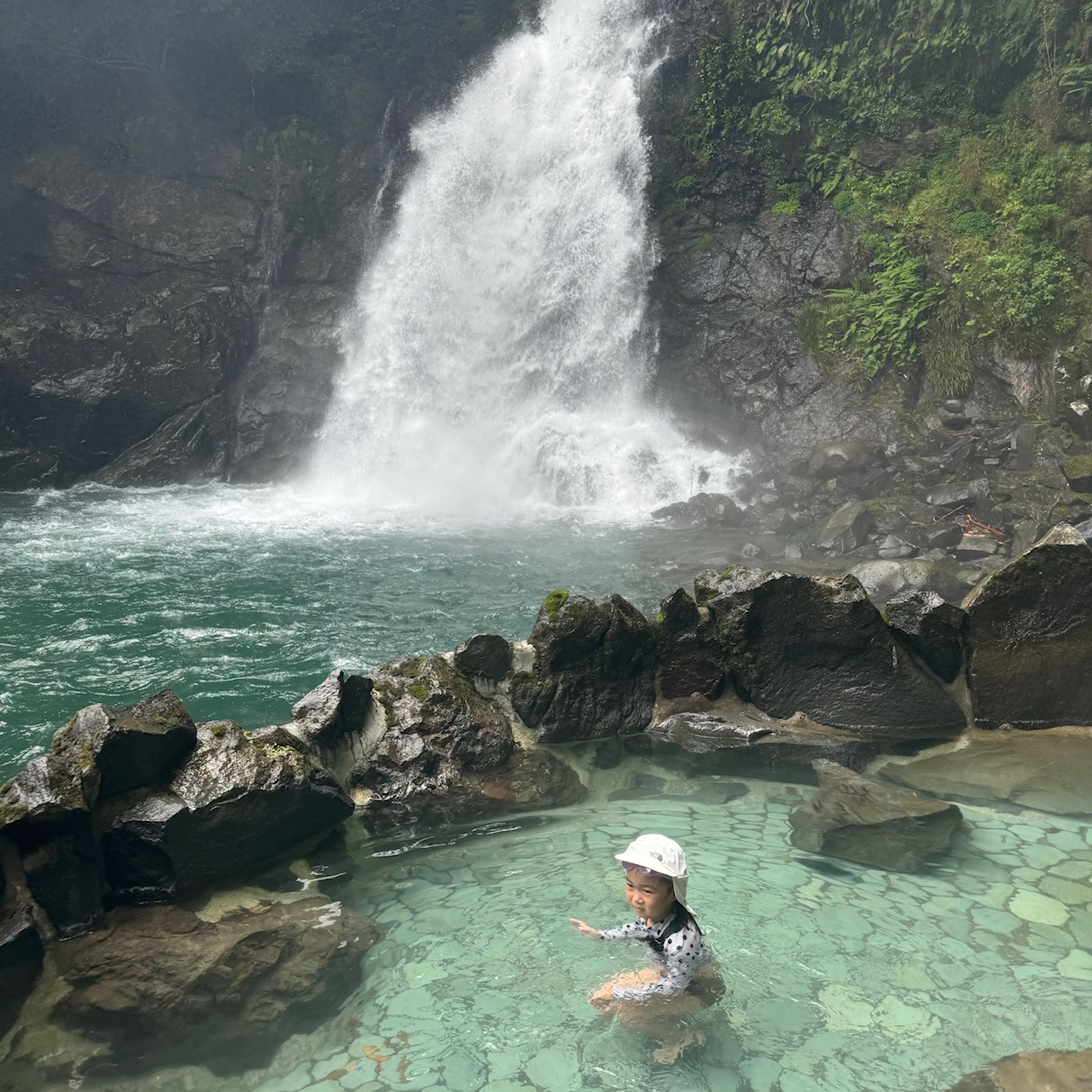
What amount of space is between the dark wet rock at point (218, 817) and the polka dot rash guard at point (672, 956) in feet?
9.27

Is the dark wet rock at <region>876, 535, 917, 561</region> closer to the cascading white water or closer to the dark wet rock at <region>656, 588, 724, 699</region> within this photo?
the cascading white water

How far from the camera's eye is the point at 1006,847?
604cm

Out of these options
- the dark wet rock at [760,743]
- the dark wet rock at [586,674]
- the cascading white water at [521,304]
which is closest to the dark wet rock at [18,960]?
the dark wet rock at [586,674]

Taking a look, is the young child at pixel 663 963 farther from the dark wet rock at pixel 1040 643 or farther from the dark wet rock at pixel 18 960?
the dark wet rock at pixel 1040 643

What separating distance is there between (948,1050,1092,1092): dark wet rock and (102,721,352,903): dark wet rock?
4294 mm

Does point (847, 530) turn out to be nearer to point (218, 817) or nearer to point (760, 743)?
point (760, 743)

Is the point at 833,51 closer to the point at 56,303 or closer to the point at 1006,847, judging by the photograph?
the point at 56,303

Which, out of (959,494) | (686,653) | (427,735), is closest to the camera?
(427,735)

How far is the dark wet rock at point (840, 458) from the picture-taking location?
19.5 m

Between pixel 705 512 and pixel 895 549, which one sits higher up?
pixel 705 512

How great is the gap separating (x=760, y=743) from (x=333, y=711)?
12.4 ft

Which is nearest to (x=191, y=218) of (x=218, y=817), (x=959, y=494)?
(x=959, y=494)

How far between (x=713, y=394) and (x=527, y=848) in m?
19.8

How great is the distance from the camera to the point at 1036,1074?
3902 millimetres
